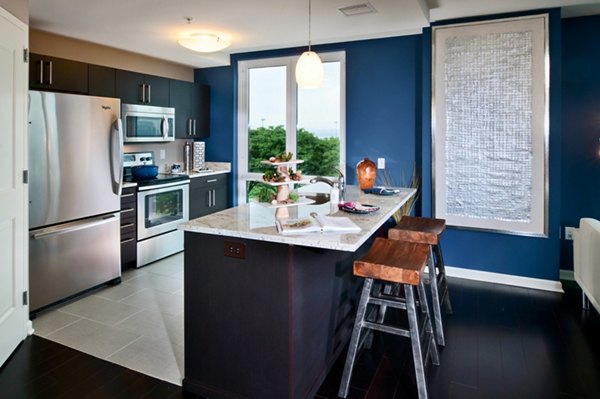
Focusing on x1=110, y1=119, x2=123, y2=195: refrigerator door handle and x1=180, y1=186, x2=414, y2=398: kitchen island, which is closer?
x1=180, y1=186, x2=414, y2=398: kitchen island

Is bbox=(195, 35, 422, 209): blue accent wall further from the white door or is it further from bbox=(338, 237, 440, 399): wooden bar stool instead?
the white door

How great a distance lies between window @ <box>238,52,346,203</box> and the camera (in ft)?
16.6

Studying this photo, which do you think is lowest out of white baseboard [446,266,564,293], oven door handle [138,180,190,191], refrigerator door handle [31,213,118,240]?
white baseboard [446,266,564,293]

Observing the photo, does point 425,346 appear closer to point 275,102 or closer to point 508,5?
Answer: point 508,5

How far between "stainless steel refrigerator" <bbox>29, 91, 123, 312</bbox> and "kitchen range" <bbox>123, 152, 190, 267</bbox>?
1.57 feet

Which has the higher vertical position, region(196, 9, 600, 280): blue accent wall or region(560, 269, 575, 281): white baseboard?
region(196, 9, 600, 280): blue accent wall

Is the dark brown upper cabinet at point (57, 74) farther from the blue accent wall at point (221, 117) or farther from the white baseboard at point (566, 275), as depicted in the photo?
the white baseboard at point (566, 275)

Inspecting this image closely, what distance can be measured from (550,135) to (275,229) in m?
2.98

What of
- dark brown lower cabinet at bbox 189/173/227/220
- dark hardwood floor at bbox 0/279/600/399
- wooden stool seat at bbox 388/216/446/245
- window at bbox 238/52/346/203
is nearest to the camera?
dark hardwood floor at bbox 0/279/600/399

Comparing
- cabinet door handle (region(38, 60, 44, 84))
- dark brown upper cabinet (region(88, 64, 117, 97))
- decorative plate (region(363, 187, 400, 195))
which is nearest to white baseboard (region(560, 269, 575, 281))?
decorative plate (region(363, 187, 400, 195))

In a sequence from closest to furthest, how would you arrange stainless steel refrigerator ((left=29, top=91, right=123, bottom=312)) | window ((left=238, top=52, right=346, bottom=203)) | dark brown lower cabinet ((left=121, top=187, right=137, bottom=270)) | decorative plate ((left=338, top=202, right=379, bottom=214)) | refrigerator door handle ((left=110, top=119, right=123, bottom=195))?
decorative plate ((left=338, top=202, right=379, bottom=214))
stainless steel refrigerator ((left=29, top=91, right=123, bottom=312))
refrigerator door handle ((left=110, top=119, right=123, bottom=195))
dark brown lower cabinet ((left=121, top=187, right=137, bottom=270))
window ((left=238, top=52, right=346, bottom=203))

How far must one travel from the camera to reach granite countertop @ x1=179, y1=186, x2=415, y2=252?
189cm

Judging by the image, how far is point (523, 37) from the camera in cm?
379

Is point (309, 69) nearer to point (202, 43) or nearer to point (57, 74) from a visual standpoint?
point (202, 43)
